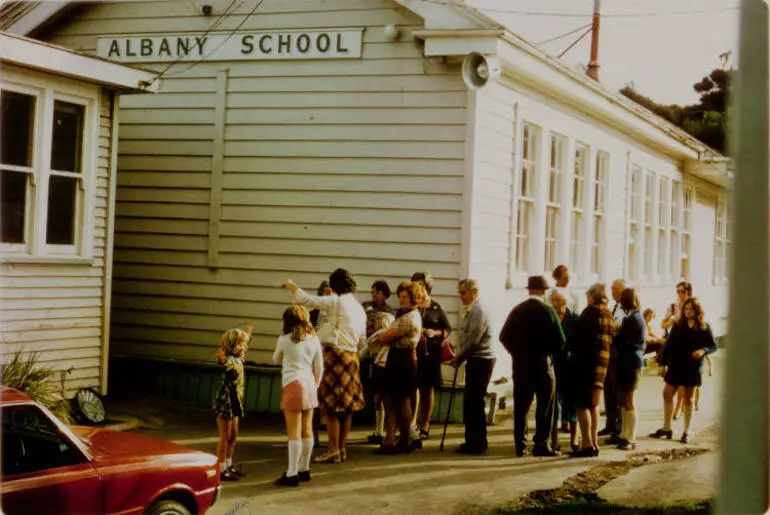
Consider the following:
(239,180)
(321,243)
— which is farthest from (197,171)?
(321,243)

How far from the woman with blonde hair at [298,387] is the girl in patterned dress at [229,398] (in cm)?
37

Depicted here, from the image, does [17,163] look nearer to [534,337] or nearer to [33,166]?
[33,166]

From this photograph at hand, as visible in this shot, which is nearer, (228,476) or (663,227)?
(228,476)

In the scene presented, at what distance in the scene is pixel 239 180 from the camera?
12.8 metres

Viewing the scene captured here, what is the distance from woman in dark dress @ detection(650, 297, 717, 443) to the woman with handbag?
8.08 feet

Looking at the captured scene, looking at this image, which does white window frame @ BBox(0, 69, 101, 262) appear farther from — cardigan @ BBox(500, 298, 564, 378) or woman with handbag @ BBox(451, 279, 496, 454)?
cardigan @ BBox(500, 298, 564, 378)

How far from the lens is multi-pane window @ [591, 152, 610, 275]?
54.3 ft

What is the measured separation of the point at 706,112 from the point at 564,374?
66.5 ft

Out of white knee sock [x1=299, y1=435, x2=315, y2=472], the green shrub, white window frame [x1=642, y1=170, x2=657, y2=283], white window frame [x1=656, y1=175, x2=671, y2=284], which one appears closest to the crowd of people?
white knee sock [x1=299, y1=435, x2=315, y2=472]

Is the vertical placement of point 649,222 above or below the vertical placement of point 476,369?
above

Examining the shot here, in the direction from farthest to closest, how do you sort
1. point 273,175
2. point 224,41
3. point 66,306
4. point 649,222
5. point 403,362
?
→ point 649,222 → point 224,41 → point 273,175 → point 66,306 → point 403,362

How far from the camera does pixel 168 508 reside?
6.25 meters

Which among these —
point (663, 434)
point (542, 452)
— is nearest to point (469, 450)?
point (542, 452)

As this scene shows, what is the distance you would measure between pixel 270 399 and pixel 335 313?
3.36m
